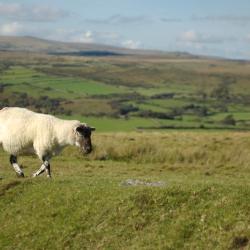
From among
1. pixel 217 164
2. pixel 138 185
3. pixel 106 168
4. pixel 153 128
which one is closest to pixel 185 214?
pixel 138 185

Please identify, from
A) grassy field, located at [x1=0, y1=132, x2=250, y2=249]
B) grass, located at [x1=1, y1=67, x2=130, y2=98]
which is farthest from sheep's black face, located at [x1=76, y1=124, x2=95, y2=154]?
grass, located at [x1=1, y1=67, x2=130, y2=98]

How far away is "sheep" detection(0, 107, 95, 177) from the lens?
2092cm

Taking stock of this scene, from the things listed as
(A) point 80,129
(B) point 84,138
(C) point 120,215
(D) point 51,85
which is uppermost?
(A) point 80,129

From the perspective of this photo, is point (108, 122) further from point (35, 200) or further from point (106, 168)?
point (35, 200)

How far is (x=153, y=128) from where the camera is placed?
77.5m

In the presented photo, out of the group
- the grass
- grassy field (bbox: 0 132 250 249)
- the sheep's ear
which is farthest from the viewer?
the grass

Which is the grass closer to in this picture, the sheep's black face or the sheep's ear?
the sheep's black face

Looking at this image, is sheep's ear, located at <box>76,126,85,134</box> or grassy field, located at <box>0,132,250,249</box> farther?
sheep's ear, located at <box>76,126,85,134</box>

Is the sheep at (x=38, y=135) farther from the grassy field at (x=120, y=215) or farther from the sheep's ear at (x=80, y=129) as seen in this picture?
the grassy field at (x=120, y=215)

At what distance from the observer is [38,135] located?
2092 centimetres

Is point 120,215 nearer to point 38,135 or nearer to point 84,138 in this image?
point 84,138

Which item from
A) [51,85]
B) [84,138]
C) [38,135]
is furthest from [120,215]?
[51,85]

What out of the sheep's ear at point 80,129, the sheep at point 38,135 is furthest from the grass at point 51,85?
the sheep's ear at point 80,129

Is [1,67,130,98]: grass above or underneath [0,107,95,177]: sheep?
underneath
